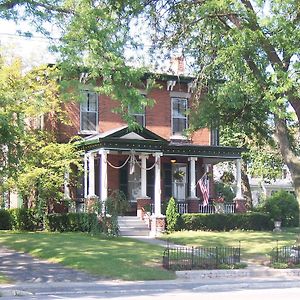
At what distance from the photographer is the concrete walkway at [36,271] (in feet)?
51.4

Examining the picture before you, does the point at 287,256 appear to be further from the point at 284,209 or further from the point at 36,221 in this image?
the point at 284,209

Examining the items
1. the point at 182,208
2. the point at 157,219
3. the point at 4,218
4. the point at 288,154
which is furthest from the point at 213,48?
the point at 4,218

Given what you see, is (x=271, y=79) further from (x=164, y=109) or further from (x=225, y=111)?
(x=164, y=109)

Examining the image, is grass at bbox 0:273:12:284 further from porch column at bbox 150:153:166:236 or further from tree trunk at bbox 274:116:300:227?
porch column at bbox 150:153:166:236

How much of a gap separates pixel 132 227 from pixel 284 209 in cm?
1116

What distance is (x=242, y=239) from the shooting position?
26.3 meters

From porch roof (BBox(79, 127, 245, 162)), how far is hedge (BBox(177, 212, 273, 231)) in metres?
3.57

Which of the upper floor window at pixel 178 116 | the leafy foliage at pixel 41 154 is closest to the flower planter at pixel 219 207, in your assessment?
the upper floor window at pixel 178 116

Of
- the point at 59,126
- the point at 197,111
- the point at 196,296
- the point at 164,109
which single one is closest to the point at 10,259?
the point at 196,296

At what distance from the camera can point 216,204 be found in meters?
32.4

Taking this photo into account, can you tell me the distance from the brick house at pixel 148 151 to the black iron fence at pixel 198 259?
983cm

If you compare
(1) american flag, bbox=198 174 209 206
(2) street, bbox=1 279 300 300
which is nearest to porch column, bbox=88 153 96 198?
(1) american flag, bbox=198 174 209 206

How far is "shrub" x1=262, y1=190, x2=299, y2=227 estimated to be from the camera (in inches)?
1384

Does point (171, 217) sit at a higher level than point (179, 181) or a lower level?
lower
